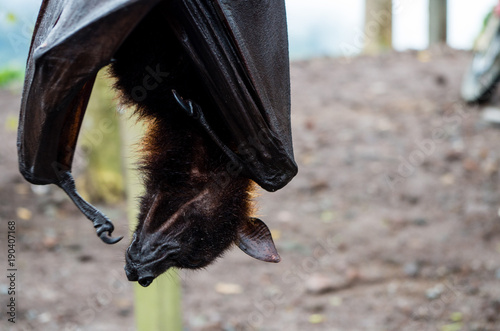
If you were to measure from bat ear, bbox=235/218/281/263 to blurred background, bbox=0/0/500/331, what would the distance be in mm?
969

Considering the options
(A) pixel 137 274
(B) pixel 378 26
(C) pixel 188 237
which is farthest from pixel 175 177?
(B) pixel 378 26

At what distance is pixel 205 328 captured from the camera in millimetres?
4207

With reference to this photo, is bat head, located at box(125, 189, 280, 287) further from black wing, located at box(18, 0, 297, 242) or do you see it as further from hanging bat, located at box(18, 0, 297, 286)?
black wing, located at box(18, 0, 297, 242)

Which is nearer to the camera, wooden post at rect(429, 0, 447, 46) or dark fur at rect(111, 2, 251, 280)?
dark fur at rect(111, 2, 251, 280)

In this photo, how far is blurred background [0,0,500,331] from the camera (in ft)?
14.4

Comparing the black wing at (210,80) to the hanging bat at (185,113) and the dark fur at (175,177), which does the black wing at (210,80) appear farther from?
the dark fur at (175,177)

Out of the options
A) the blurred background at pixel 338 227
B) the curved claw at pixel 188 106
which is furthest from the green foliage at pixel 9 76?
the curved claw at pixel 188 106

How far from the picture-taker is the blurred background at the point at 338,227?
173 inches

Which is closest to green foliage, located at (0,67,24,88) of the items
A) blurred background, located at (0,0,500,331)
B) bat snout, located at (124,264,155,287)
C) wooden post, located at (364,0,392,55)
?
blurred background, located at (0,0,500,331)

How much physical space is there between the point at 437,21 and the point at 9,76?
6.77 metres

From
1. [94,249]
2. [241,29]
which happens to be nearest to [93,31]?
[241,29]

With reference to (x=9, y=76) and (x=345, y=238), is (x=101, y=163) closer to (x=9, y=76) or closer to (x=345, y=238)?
(x=345, y=238)

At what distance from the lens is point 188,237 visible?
5.99 feet

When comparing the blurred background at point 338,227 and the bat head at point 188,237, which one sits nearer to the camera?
the bat head at point 188,237
